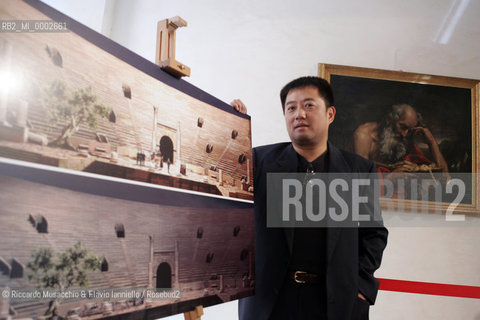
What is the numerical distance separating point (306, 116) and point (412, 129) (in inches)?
70.4

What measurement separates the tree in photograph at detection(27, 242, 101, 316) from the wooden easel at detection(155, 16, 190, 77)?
88 centimetres

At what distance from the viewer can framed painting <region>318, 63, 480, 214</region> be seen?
3.52 m

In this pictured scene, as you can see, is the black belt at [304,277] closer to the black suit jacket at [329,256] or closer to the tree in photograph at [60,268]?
the black suit jacket at [329,256]

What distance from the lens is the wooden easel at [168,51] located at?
1.67 m

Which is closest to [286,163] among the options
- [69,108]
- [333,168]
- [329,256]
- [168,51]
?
[333,168]

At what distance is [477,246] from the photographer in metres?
3.49

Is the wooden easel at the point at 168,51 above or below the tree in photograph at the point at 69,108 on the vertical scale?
above

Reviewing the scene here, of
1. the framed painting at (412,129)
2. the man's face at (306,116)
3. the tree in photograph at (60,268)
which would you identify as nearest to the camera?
the tree in photograph at (60,268)

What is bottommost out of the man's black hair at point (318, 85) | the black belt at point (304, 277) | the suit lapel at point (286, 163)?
the black belt at point (304, 277)

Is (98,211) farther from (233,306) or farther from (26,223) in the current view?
(233,306)

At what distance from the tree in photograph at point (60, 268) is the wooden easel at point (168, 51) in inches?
34.6

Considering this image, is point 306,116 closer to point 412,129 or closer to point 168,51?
point 168,51

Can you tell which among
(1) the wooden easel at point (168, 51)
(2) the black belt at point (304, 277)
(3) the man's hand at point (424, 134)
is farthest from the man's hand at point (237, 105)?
(3) the man's hand at point (424, 134)

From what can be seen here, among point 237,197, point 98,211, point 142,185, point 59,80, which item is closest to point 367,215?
point 237,197
